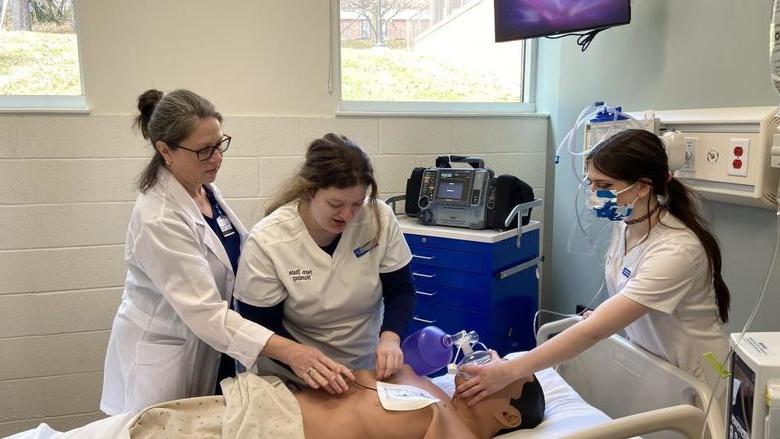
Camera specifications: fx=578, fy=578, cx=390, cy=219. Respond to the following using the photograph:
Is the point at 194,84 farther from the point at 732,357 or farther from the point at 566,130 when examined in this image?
the point at 732,357

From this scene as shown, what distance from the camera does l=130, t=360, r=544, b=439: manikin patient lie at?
4.19ft

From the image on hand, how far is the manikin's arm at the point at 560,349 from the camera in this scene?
4.73 feet

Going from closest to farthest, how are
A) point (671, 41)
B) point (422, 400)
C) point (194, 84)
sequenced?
1. point (422, 400)
2. point (671, 41)
3. point (194, 84)

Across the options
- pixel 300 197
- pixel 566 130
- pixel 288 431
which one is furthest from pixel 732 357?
pixel 566 130

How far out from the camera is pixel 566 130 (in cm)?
280

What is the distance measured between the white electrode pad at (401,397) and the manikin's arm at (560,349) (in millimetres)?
136

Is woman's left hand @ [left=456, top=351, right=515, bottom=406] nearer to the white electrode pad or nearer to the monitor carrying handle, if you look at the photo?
the white electrode pad

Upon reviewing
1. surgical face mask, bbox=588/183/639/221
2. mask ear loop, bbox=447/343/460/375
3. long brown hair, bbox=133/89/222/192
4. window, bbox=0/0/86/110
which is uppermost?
window, bbox=0/0/86/110

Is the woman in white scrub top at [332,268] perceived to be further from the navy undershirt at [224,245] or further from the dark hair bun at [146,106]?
the dark hair bun at [146,106]

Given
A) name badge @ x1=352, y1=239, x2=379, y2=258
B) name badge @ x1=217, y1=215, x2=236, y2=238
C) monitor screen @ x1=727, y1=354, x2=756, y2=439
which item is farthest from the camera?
name badge @ x1=217, y1=215, x2=236, y2=238

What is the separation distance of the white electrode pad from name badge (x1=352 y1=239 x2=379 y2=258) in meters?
0.35

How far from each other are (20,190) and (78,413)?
975 mm

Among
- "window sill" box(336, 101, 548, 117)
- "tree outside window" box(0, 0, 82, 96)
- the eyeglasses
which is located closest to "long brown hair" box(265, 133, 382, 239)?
the eyeglasses

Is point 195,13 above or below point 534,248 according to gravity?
above
